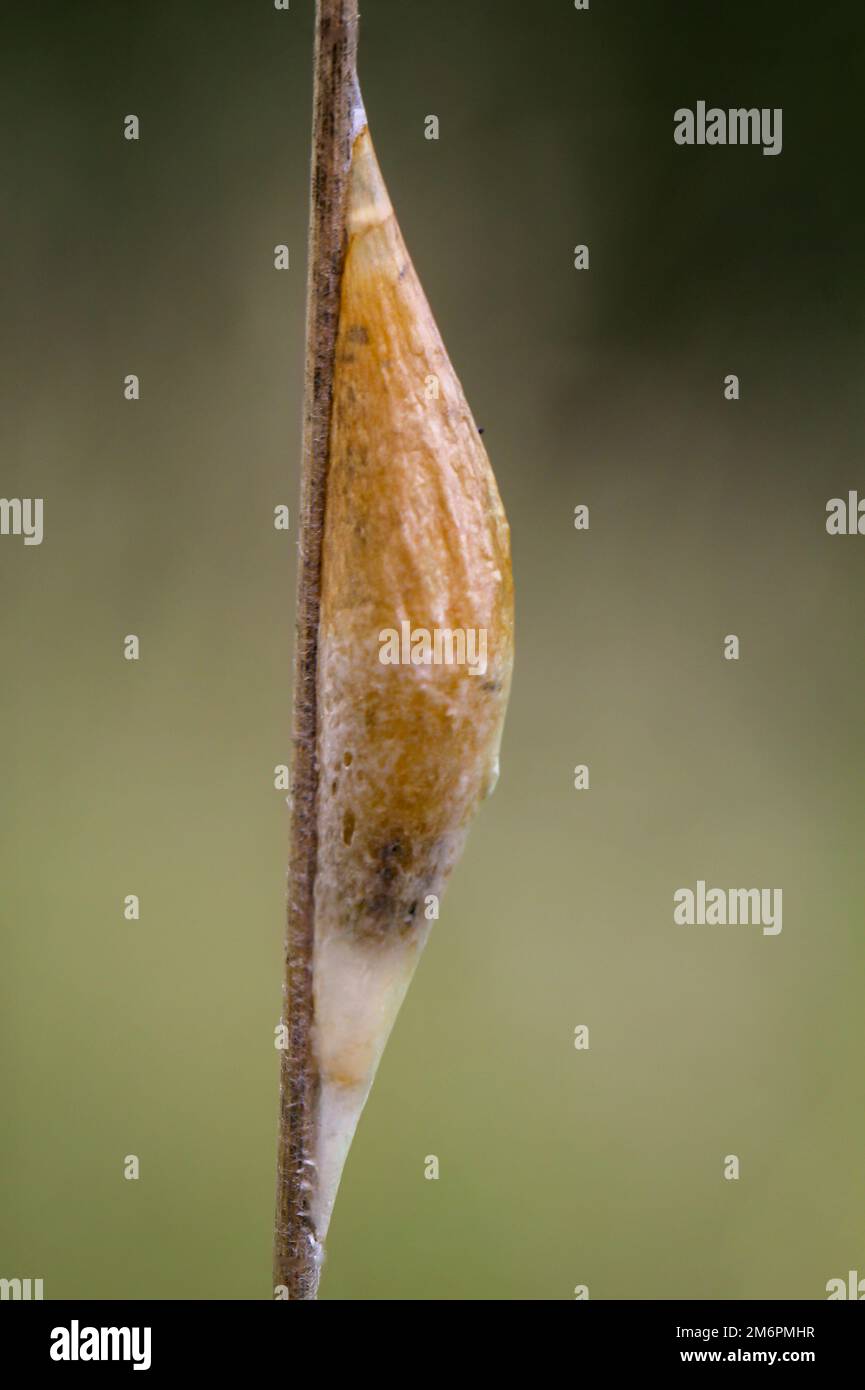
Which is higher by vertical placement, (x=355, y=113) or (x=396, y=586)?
(x=355, y=113)

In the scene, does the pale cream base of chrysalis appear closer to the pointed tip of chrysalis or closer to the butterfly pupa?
the butterfly pupa

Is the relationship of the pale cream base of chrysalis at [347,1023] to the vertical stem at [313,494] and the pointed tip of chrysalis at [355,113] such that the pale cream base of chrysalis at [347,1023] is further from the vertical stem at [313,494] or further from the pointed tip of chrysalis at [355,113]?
the pointed tip of chrysalis at [355,113]

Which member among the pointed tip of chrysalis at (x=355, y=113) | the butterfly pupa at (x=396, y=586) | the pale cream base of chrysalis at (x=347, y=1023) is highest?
the pointed tip of chrysalis at (x=355, y=113)

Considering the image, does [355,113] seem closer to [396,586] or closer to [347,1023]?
[396,586]

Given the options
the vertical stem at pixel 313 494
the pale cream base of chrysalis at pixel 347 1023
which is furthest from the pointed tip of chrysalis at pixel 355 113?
the pale cream base of chrysalis at pixel 347 1023

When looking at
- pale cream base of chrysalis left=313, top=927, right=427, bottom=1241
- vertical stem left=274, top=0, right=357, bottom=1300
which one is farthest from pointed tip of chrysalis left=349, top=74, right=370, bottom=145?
pale cream base of chrysalis left=313, top=927, right=427, bottom=1241

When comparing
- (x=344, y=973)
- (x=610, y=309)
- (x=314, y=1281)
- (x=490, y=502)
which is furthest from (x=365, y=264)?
(x=610, y=309)

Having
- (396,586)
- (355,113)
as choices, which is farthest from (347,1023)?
(355,113)

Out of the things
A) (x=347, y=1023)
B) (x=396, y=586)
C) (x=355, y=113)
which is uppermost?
(x=355, y=113)
